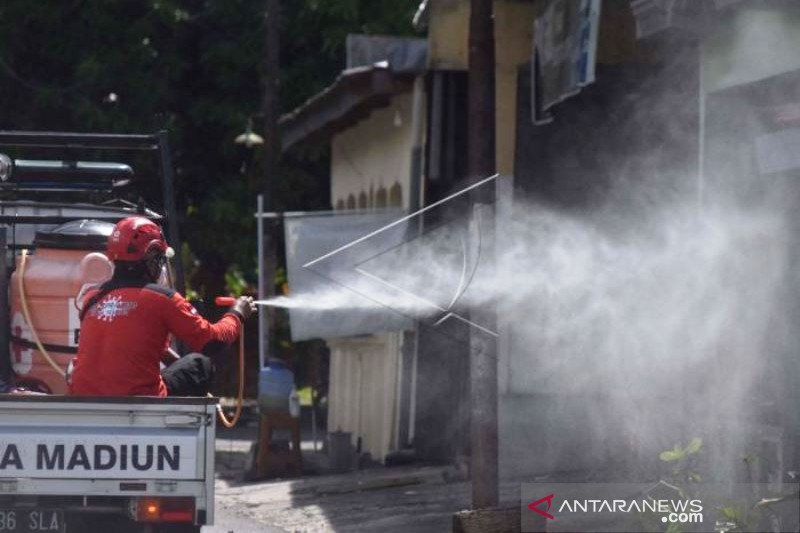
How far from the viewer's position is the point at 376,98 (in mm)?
16594

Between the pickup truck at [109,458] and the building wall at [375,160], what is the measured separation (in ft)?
28.5

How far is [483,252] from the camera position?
33.8ft

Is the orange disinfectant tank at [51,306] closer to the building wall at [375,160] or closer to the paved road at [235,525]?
the paved road at [235,525]

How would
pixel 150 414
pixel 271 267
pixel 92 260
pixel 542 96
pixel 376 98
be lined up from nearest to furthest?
pixel 150 414
pixel 92 260
pixel 542 96
pixel 376 98
pixel 271 267

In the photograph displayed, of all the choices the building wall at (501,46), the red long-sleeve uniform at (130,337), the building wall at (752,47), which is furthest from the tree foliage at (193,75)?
the red long-sleeve uniform at (130,337)

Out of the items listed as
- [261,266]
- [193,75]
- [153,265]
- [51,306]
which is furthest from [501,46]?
[193,75]

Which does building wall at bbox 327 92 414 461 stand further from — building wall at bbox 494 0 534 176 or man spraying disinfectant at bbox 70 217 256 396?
man spraying disinfectant at bbox 70 217 256 396

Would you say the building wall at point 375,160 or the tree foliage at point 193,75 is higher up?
the tree foliage at point 193,75

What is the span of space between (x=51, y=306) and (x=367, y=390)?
8826mm

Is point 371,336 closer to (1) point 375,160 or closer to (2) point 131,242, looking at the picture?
(1) point 375,160

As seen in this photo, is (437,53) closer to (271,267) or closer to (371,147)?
(371,147)

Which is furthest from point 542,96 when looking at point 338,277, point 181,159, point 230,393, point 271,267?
point 230,393

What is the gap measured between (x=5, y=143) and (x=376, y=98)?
23.4ft

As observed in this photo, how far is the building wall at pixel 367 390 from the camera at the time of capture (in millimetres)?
16656
